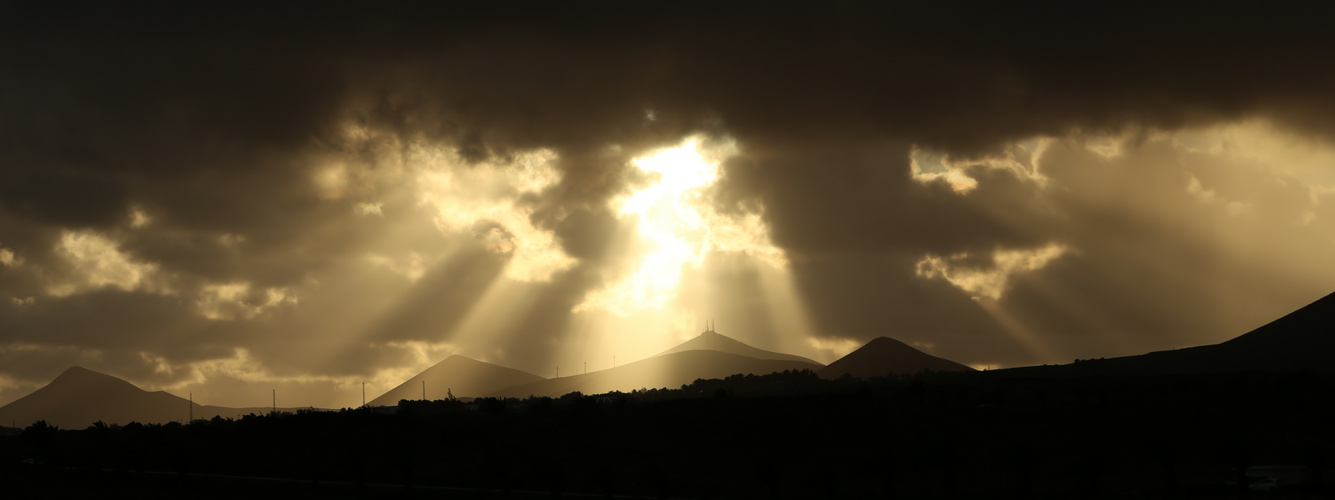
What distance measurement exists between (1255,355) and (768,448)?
99.3m

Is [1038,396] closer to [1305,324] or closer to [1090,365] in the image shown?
[1090,365]

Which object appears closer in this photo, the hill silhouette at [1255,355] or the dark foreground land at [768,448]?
the dark foreground land at [768,448]

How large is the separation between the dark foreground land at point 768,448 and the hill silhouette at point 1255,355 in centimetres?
3176

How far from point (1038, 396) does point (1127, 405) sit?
998 cm

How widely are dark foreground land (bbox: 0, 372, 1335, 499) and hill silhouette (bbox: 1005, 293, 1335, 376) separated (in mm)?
31765

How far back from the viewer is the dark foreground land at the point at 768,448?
7644 centimetres

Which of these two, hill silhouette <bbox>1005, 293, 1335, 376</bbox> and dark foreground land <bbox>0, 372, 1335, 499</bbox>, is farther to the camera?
hill silhouette <bbox>1005, 293, 1335, 376</bbox>

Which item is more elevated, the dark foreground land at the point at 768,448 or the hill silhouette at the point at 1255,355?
the hill silhouette at the point at 1255,355

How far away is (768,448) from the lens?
310 feet

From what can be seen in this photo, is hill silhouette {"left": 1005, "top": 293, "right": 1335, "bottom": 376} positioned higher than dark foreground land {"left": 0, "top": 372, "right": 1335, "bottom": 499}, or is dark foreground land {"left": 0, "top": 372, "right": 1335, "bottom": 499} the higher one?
hill silhouette {"left": 1005, "top": 293, "right": 1335, "bottom": 376}

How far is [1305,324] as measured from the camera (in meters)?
172

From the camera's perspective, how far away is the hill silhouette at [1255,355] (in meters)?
147

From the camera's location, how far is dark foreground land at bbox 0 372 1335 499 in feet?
251

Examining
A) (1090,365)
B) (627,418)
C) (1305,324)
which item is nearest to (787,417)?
(627,418)
